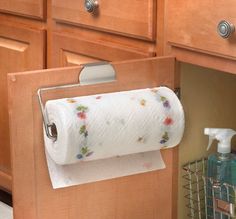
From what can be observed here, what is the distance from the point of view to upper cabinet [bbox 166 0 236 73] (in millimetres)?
1017

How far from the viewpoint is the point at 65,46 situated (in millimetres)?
1430

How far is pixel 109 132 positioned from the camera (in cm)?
102

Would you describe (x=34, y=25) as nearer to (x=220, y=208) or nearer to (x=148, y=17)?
(x=148, y=17)

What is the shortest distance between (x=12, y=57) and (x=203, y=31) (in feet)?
2.39

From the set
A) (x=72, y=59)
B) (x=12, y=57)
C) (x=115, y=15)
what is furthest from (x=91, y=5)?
(x=12, y=57)

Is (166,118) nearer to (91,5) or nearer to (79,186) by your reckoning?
(79,186)

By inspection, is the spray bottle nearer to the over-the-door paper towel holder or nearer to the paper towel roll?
the paper towel roll

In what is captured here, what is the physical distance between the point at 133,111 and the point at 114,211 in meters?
0.22

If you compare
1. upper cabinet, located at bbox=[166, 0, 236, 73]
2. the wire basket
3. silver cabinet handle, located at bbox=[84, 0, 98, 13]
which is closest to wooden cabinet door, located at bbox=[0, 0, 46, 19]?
silver cabinet handle, located at bbox=[84, 0, 98, 13]

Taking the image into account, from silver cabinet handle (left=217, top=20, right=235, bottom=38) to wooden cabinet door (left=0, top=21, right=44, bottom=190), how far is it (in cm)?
61

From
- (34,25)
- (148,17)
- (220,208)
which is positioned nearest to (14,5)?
(34,25)

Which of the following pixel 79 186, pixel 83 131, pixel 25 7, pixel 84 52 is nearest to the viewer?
pixel 83 131

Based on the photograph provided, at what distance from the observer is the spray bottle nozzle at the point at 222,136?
46.8 inches

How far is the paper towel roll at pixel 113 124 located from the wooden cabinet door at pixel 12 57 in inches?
20.1
